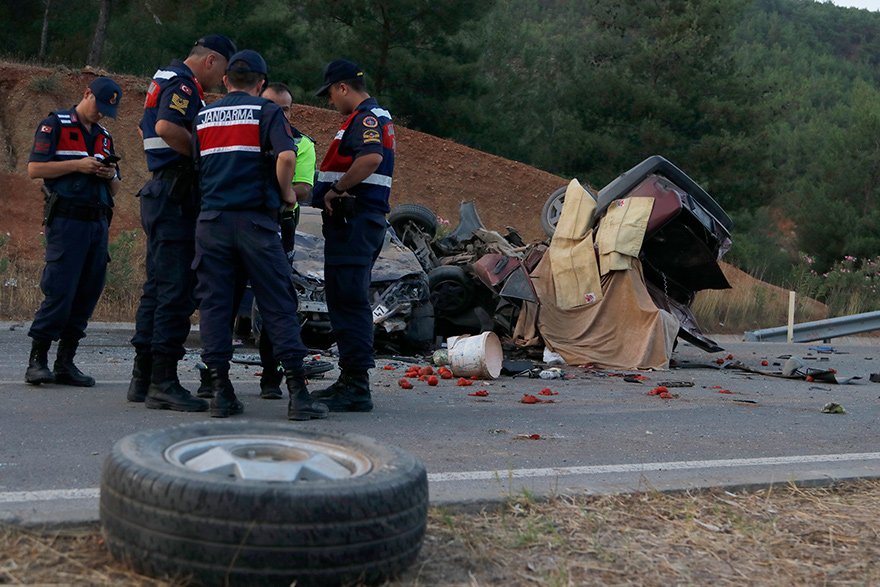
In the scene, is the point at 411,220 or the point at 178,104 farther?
the point at 411,220

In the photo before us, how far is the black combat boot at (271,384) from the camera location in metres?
7.03

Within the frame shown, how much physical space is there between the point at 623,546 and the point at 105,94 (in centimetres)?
478

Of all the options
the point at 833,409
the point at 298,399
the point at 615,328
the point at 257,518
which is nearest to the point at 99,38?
the point at 615,328

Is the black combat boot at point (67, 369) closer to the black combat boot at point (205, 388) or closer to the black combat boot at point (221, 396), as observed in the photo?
the black combat boot at point (205, 388)

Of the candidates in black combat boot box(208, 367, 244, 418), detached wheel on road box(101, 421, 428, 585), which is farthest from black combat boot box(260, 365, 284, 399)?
detached wheel on road box(101, 421, 428, 585)

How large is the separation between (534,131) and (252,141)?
1280 inches

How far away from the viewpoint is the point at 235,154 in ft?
19.4

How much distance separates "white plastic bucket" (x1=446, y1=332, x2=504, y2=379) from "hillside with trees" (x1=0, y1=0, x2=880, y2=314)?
19218 millimetres

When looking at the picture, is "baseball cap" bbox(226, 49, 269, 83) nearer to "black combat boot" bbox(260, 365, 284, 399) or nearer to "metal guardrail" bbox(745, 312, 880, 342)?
"black combat boot" bbox(260, 365, 284, 399)

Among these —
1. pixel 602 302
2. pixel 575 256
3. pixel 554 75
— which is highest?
pixel 554 75

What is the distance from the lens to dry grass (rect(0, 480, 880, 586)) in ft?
11.0

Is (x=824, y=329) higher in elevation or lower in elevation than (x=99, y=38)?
lower

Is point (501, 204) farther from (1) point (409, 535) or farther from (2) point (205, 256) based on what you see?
(1) point (409, 535)

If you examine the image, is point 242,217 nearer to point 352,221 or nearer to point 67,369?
point 352,221
